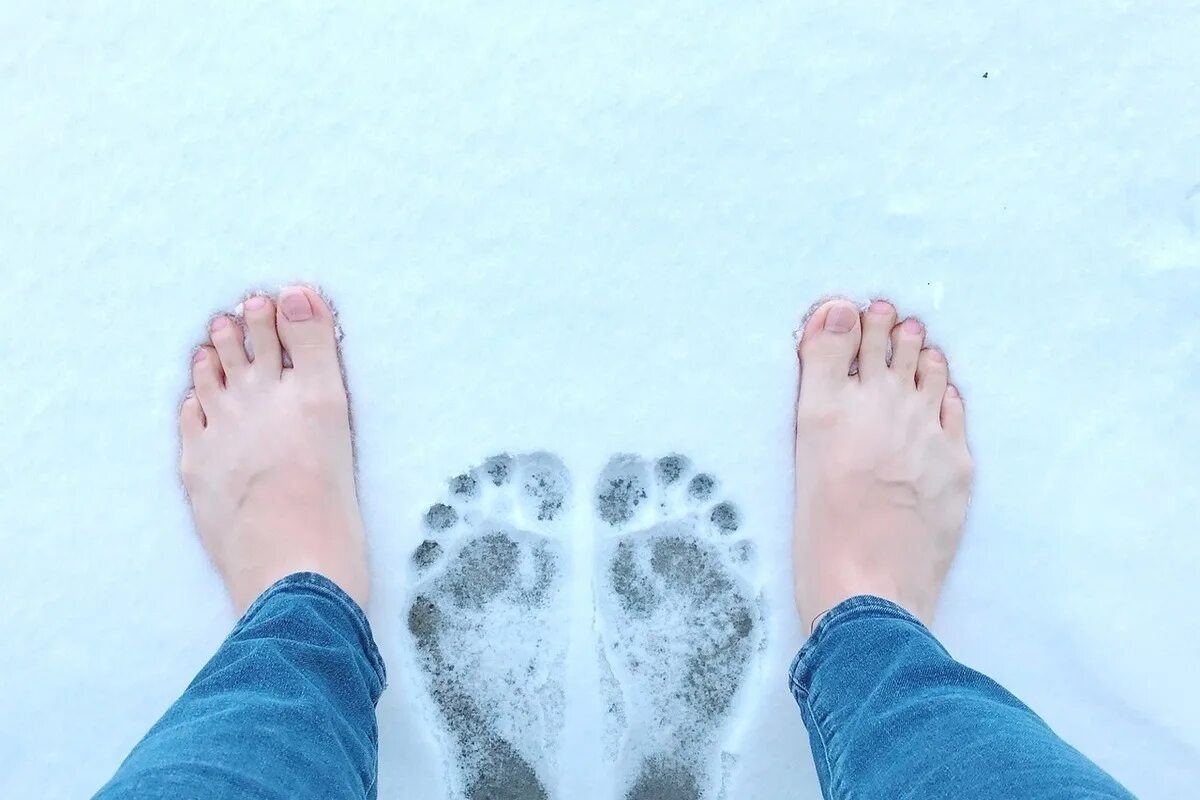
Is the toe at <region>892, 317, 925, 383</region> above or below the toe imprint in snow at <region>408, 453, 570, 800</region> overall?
above

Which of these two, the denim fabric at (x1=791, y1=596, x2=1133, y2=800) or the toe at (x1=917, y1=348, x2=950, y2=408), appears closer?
the denim fabric at (x1=791, y1=596, x2=1133, y2=800)

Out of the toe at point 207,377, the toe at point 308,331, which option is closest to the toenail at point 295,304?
the toe at point 308,331

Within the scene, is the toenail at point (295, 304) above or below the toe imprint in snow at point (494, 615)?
above

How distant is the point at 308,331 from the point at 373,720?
0.45m

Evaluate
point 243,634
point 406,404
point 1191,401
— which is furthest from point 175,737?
point 1191,401

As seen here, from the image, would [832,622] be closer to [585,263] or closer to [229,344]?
[585,263]

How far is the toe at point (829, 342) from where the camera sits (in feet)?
3.40

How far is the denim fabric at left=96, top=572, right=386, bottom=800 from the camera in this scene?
0.71 metres

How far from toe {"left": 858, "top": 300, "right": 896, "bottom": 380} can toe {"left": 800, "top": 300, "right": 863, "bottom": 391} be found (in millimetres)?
13

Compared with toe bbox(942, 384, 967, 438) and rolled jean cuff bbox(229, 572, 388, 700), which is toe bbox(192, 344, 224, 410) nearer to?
rolled jean cuff bbox(229, 572, 388, 700)

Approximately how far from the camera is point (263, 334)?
104 centimetres

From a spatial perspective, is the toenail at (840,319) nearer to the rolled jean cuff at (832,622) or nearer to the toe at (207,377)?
the rolled jean cuff at (832,622)

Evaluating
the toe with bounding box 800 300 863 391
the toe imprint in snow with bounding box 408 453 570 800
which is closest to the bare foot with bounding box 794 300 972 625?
the toe with bounding box 800 300 863 391

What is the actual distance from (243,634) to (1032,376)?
3.12ft
